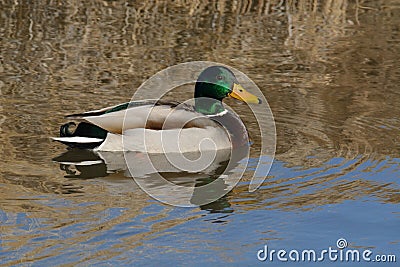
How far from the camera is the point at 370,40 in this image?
12.7m

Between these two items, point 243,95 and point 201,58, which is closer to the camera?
point 243,95

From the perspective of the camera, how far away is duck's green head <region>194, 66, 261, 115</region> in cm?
919

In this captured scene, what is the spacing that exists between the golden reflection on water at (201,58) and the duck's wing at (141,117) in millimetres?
443

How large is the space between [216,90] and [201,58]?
2488 mm

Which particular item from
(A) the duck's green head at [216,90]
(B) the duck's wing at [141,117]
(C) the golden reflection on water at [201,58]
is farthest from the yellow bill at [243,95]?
(B) the duck's wing at [141,117]

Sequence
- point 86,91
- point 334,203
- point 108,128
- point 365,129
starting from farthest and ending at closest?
1. point 86,91
2. point 365,129
3. point 108,128
4. point 334,203

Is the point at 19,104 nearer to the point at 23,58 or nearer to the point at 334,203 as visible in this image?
the point at 23,58

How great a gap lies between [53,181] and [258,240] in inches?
76.4

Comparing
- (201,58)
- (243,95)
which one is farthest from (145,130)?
(201,58)

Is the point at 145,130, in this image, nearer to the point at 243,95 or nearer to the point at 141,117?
the point at 141,117

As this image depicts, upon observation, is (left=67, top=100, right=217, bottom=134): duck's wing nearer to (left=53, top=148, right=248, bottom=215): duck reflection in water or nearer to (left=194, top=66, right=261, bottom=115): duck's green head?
(left=53, top=148, right=248, bottom=215): duck reflection in water

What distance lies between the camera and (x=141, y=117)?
855 centimetres

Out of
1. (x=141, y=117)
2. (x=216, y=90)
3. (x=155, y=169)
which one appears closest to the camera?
(x=155, y=169)

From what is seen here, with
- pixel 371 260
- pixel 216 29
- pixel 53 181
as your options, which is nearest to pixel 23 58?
pixel 216 29
